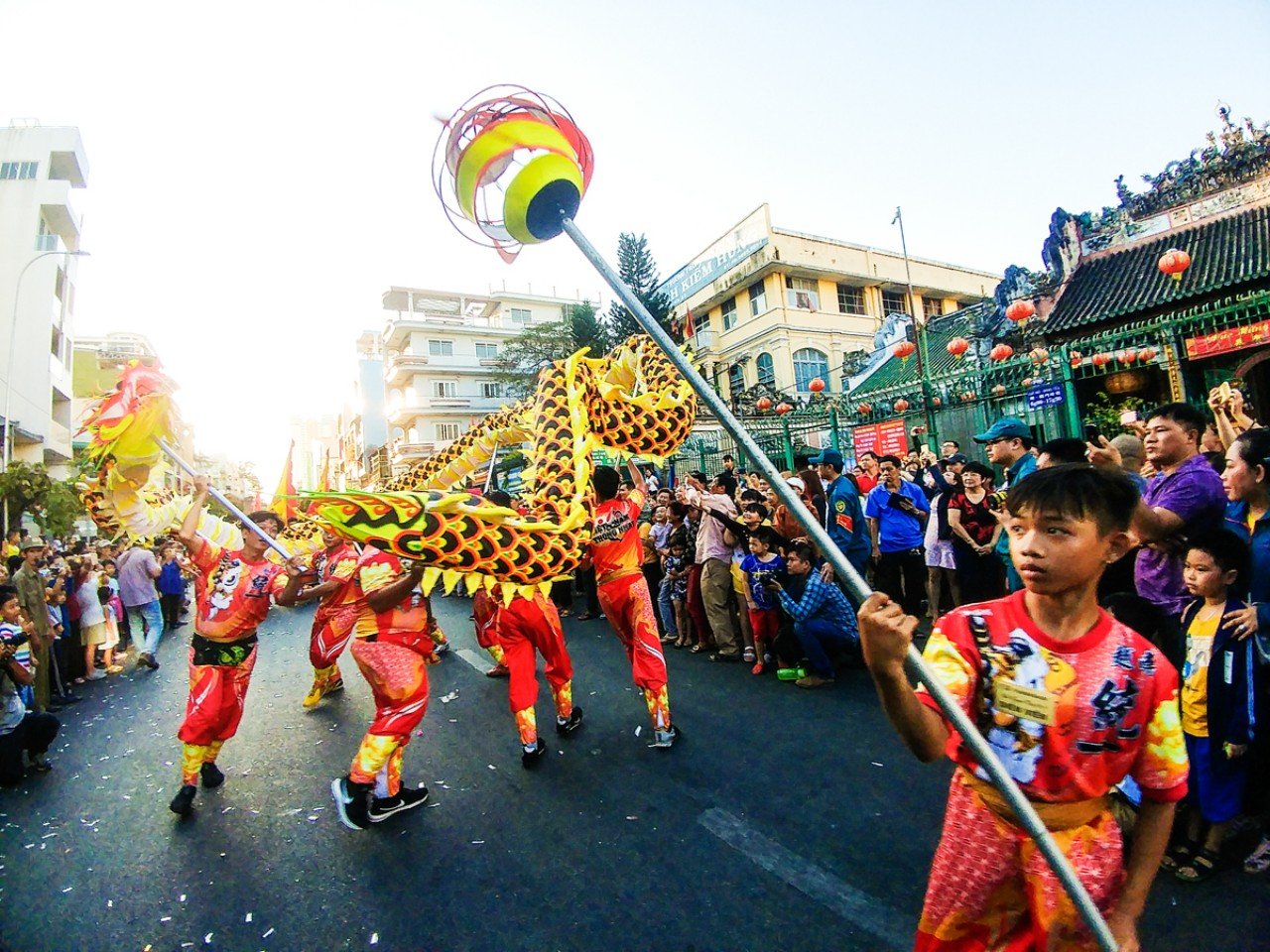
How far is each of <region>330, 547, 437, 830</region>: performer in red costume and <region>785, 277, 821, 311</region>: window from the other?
2415cm

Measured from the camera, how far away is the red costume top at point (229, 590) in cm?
393

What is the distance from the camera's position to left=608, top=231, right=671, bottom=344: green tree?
24.0 metres

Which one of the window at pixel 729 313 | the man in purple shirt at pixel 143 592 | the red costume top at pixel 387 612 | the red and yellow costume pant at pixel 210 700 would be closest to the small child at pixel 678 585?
the red costume top at pixel 387 612

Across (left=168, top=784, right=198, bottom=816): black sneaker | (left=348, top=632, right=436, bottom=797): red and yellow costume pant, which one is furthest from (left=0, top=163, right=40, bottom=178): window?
(left=348, top=632, right=436, bottom=797): red and yellow costume pant

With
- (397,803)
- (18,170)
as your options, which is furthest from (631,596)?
(18,170)

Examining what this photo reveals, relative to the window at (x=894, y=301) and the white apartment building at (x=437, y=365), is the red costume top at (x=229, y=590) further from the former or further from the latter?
the white apartment building at (x=437, y=365)

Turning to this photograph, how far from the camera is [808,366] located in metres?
25.5

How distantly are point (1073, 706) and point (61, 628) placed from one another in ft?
29.9

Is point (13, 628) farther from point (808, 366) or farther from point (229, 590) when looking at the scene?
point (808, 366)

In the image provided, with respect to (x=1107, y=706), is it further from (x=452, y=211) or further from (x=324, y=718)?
(x=324, y=718)

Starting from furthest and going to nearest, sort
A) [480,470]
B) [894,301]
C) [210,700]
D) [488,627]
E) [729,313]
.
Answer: [894,301] < [729,313] < [480,470] < [488,627] < [210,700]

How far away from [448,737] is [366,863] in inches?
58.6

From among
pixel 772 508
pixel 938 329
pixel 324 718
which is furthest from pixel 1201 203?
pixel 324 718

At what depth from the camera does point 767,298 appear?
25500mm
